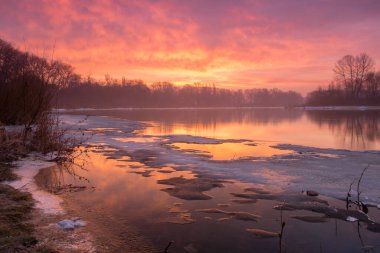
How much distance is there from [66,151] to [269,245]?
9.92 m

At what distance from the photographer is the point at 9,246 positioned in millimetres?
4254

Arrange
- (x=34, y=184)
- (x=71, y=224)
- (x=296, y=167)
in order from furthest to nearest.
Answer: (x=296, y=167), (x=34, y=184), (x=71, y=224)

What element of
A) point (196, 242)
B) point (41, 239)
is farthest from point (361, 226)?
point (41, 239)

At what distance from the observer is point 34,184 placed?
799cm

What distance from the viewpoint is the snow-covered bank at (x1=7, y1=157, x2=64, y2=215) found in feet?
20.5

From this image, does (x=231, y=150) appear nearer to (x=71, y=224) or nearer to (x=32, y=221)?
(x=71, y=224)

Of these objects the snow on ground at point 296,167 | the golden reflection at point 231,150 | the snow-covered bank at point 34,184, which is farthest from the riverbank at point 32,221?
the golden reflection at point 231,150

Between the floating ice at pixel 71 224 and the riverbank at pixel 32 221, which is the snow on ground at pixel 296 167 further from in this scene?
the floating ice at pixel 71 224

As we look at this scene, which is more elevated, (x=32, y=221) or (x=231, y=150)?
(x=231, y=150)

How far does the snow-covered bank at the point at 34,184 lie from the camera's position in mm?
6234

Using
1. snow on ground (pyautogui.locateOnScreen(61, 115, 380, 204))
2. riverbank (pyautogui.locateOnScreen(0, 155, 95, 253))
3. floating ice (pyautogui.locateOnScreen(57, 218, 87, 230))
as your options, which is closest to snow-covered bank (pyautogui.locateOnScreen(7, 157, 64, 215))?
riverbank (pyautogui.locateOnScreen(0, 155, 95, 253))

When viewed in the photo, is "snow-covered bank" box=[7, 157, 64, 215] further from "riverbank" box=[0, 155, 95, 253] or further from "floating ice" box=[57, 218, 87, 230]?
"floating ice" box=[57, 218, 87, 230]

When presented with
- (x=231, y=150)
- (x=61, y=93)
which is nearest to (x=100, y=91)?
(x=61, y=93)

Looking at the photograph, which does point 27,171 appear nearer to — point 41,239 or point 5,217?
point 5,217
